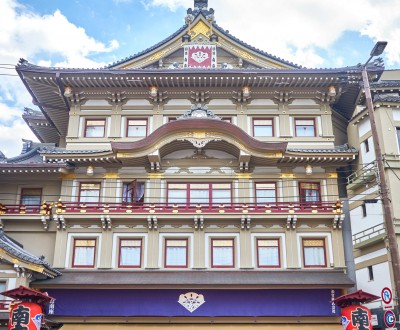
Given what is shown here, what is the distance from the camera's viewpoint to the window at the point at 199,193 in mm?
24438

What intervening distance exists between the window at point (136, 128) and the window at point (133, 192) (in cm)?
289

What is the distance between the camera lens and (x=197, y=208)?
23.3 m

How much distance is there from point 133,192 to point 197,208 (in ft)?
12.4

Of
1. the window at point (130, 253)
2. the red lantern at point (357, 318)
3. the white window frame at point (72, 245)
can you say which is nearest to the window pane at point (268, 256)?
the window at point (130, 253)

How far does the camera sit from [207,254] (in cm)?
→ 2320

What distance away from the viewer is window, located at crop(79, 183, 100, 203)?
24703 millimetres

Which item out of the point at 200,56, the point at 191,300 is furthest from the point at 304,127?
the point at 191,300

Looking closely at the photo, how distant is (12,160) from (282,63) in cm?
1637

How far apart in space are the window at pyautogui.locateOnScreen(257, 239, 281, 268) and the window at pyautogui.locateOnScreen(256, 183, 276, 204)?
2166 mm

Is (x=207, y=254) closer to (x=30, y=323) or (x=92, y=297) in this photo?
(x=92, y=297)

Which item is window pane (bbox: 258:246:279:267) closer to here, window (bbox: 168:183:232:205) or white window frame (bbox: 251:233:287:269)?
white window frame (bbox: 251:233:287:269)

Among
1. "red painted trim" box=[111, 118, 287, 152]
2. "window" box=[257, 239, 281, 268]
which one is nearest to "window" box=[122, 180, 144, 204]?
"red painted trim" box=[111, 118, 287, 152]

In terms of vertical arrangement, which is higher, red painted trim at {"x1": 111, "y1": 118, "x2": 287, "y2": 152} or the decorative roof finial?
the decorative roof finial

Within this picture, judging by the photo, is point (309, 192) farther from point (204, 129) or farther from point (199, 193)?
point (204, 129)
